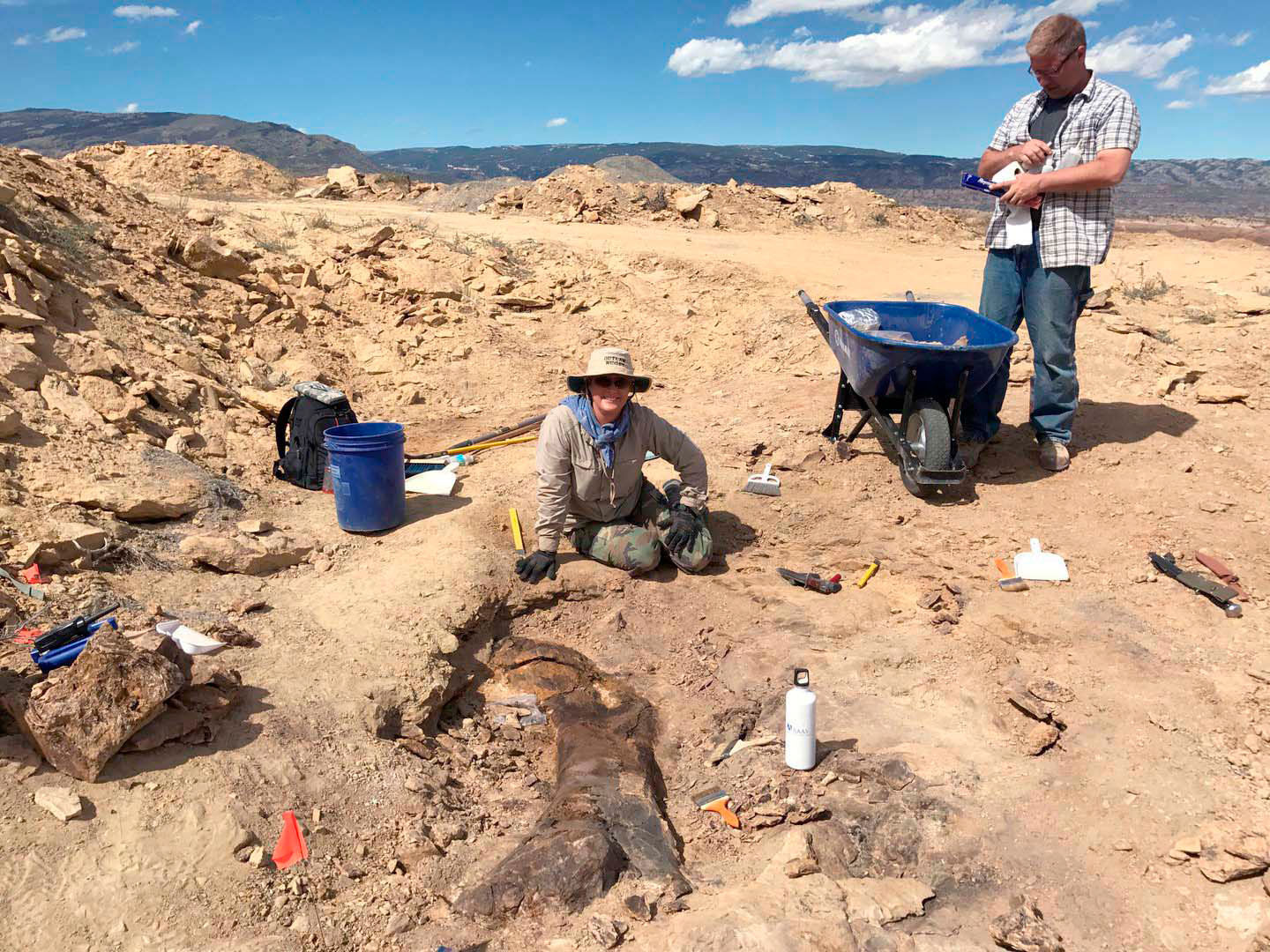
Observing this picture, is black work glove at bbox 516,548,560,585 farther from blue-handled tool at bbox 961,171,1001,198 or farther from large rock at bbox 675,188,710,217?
large rock at bbox 675,188,710,217

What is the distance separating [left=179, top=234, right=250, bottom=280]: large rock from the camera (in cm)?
813

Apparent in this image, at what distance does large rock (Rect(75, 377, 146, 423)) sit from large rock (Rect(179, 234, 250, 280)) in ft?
10.6

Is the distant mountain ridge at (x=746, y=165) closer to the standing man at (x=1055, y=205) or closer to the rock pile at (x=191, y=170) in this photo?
the rock pile at (x=191, y=170)

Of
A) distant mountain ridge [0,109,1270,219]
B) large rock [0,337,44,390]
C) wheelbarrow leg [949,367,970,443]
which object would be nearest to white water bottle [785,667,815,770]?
wheelbarrow leg [949,367,970,443]

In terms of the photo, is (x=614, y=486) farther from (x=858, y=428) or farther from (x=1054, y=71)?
(x=1054, y=71)

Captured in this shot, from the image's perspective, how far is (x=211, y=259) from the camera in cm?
820

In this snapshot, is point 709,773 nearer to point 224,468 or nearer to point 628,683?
point 628,683

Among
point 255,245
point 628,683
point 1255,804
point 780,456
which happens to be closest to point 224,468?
point 628,683

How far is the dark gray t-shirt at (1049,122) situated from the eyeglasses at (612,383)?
2.60 metres

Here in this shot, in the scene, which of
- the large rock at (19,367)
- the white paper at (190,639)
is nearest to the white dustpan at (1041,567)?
the white paper at (190,639)

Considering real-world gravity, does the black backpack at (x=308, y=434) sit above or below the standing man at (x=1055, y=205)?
below

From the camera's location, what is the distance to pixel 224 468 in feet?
17.6

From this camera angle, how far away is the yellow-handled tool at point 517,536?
4.68 meters

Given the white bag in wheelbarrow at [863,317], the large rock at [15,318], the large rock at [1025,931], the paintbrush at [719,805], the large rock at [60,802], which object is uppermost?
the large rock at [15,318]
